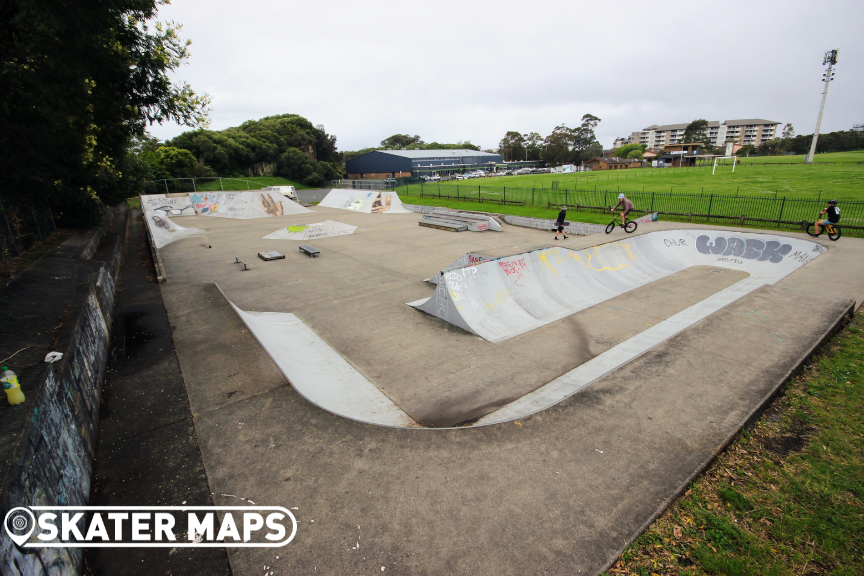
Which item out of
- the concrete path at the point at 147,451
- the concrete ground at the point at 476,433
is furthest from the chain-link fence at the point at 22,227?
the concrete path at the point at 147,451

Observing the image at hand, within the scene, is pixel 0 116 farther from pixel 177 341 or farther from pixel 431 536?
pixel 431 536

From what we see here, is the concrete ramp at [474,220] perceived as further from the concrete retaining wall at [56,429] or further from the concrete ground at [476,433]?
the concrete retaining wall at [56,429]

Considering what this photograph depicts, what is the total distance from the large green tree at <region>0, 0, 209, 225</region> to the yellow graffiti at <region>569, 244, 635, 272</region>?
34.7 feet

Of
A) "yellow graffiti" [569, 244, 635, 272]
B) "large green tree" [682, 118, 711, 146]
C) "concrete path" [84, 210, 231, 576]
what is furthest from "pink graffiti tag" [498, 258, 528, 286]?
"large green tree" [682, 118, 711, 146]

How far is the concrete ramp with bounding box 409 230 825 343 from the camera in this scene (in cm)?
896

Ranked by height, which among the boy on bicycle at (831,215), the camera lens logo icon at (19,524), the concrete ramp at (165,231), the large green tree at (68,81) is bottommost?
the concrete ramp at (165,231)

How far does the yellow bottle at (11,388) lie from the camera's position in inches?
128

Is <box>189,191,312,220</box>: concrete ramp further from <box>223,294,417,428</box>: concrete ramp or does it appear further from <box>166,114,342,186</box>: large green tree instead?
<box>166,114,342,186</box>: large green tree

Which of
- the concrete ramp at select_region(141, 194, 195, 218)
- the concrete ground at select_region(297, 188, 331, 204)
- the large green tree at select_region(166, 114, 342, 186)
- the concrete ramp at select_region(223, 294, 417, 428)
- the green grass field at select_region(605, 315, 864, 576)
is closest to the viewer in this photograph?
the green grass field at select_region(605, 315, 864, 576)

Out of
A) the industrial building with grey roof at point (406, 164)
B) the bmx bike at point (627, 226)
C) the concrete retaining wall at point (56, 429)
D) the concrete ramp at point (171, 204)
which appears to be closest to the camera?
the concrete retaining wall at point (56, 429)

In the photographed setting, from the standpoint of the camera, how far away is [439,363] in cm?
716

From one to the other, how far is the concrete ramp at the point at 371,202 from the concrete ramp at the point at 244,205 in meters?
3.82

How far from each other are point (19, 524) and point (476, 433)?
3.82 meters

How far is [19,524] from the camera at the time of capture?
250 cm
